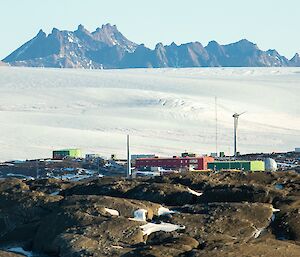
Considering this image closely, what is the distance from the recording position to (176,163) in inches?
4764

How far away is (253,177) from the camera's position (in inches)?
2029

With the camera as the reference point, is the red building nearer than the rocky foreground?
No

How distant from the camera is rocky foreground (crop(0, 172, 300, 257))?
3359 centimetres

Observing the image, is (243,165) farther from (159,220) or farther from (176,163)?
(159,220)

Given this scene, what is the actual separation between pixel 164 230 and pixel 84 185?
47.5 ft

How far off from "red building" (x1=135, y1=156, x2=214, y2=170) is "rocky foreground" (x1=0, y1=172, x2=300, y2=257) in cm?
6593

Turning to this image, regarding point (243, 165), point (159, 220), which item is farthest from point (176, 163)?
point (159, 220)

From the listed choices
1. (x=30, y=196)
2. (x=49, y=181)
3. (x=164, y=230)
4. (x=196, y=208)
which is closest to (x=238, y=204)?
(x=196, y=208)

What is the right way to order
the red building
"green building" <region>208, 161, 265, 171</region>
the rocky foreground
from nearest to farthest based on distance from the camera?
1. the rocky foreground
2. "green building" <region>208, 161, 265, 171</region>
3. the red building

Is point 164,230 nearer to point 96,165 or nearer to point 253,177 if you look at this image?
point 253,177

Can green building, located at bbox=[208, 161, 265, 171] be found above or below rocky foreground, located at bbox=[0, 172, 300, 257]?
below

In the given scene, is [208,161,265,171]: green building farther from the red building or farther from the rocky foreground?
the rocky foreground

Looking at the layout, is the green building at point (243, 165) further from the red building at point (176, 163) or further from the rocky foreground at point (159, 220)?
the rocky foreground at point (159, 220)

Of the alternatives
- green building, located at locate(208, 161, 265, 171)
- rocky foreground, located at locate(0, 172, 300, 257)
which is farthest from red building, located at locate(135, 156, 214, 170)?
rocky foreground, located at locate(0, 172, 300, 257)
